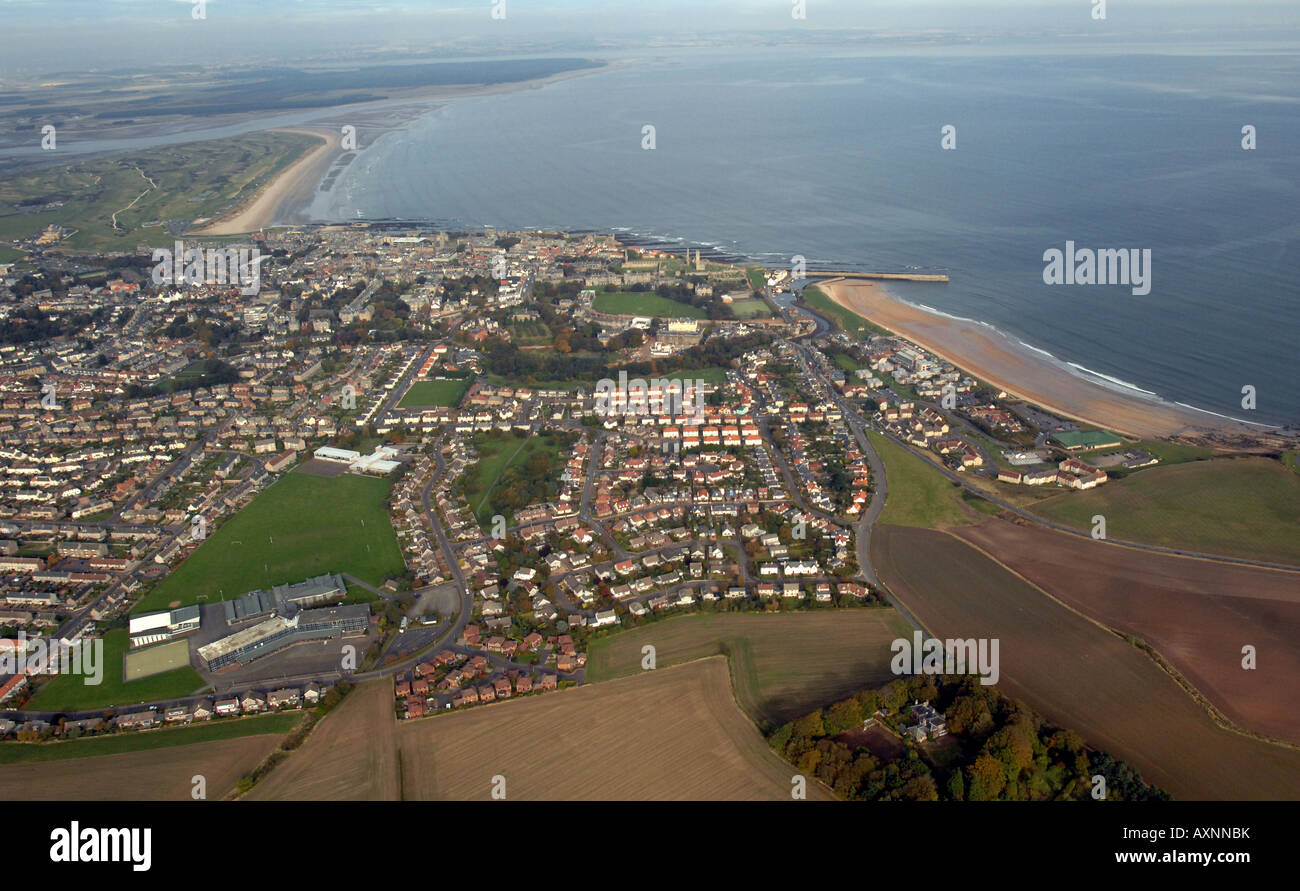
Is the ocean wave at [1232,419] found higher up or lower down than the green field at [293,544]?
higher up

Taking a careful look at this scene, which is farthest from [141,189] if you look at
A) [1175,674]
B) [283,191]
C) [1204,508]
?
[1175,674]

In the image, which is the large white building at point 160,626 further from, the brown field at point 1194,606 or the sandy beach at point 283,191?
the sandy beach at point 283,191

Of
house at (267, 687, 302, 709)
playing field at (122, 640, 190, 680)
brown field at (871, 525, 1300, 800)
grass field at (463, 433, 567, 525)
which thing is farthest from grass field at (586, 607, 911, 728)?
playing field at (122, 640, 190, 680)

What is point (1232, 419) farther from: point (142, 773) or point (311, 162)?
point (311, 162)

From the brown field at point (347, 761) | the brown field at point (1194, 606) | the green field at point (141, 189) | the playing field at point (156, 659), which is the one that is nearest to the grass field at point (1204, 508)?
the brown field at point (1194, 606)

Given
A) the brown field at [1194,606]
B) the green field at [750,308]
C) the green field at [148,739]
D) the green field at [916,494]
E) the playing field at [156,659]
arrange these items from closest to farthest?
the green field at [148,739] → the brown field at [1194,606] → the playing field at [156,659] → the green field at [916,494] → the green field at [750,308]

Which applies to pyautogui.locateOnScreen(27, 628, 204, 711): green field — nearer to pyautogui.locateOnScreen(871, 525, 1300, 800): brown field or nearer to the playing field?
the playing field
